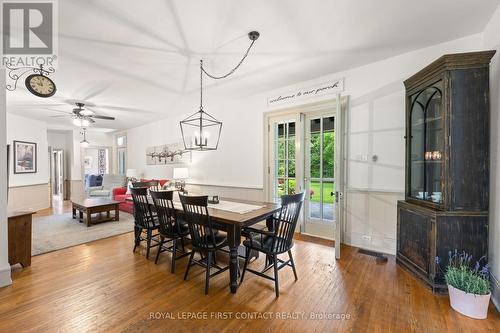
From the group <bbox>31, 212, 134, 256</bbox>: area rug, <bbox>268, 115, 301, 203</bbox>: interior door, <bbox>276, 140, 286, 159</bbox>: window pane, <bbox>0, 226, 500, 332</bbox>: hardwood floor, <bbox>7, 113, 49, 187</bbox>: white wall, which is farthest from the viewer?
<bbox>7, 113, 49, 187</bbox>: white wall

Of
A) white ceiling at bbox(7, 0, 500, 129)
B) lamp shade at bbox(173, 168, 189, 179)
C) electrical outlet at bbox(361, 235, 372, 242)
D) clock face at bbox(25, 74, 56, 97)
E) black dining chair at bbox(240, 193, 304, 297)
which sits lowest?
electrical outlet at bbox(361, 235, 372, 242)

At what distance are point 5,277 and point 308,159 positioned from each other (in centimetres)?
412

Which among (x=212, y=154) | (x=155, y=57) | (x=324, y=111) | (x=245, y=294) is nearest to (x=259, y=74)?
(x=324, y=111)

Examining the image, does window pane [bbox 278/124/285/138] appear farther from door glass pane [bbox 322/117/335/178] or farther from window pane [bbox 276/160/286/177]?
door glass pane [bbox 322/117/335/178]

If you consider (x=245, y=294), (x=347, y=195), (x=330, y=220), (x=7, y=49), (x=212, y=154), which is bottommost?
(x=245, y=294)

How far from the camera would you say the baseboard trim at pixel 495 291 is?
1.87 m

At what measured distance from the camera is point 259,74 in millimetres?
3412

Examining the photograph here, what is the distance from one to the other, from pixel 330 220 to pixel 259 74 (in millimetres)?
2681

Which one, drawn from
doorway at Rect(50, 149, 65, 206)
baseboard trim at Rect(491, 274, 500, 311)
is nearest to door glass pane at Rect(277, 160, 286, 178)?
baseboard trim at Rect(491, 274, 500, 311)

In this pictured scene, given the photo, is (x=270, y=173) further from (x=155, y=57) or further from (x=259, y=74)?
(x=155, y=57)

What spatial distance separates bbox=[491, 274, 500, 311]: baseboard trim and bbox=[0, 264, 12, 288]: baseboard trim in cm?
469

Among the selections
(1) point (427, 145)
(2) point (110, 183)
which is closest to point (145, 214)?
(1) point (427, 145)

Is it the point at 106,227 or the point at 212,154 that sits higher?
the point at 212,154

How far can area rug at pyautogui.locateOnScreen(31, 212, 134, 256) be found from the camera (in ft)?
11.1
